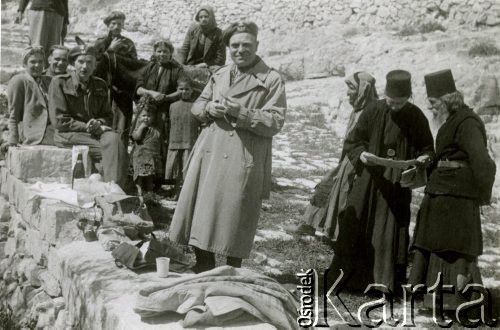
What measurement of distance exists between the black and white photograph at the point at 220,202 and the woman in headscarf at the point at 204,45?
0.7 inches

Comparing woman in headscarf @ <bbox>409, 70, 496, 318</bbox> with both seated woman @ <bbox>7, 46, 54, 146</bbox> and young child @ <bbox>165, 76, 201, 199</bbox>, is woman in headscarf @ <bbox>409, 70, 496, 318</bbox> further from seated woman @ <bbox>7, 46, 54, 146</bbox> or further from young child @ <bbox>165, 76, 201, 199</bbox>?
seated woman @ <bbox>7, 46, 54, 146</bbox>

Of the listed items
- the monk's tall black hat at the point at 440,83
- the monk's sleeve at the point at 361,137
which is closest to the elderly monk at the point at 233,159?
the monk's sleeve at the point at 361,137

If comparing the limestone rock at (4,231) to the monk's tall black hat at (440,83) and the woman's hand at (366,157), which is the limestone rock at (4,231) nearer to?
the woman's hand at (366,157)

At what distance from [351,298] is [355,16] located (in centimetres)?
772

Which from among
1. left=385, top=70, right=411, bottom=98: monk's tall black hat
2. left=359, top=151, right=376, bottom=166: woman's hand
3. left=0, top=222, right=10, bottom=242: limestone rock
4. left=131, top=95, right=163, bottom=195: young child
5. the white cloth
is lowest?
left=0, top=222, right=10, bottom=242: limestone rock

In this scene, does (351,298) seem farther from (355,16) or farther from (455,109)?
(355,16)

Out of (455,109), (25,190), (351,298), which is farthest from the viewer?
(25,190)

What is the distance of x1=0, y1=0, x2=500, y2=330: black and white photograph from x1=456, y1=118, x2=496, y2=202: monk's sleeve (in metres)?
0.01

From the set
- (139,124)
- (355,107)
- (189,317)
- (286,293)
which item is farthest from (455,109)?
(139,124)

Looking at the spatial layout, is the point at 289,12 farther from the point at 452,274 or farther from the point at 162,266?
the point at 162,266

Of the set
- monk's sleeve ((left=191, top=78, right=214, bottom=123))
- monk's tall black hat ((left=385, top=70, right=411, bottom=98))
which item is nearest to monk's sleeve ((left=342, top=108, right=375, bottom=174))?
monk's tall black hat ((left=385, top=70, right=411, bottom=98))

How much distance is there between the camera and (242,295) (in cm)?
242

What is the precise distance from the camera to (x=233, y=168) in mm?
3441

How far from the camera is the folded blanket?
2.30m
